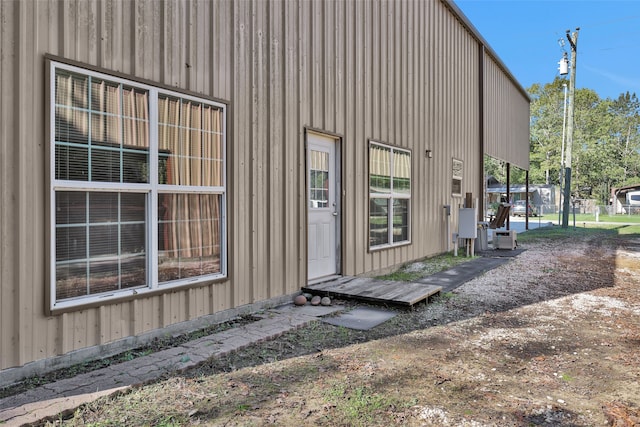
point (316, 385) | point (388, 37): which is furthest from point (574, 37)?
point (316, 385)

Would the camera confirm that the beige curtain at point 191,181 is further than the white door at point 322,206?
No

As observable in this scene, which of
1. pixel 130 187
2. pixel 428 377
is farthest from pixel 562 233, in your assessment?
pixel 130 187

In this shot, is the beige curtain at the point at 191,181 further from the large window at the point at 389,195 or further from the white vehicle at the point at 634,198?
the white vehicle at the point at 634,198

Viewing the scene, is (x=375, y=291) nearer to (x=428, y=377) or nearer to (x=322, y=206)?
(x=322, y=206)

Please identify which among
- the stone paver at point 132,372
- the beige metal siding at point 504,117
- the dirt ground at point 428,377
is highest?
the beige metal siding at point 504,117

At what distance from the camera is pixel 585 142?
133ft

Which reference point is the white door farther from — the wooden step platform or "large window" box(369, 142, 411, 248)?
"large window" box(369, 142, 411, 248)

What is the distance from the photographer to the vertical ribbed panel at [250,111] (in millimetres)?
2684

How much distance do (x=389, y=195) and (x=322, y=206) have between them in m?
1.88

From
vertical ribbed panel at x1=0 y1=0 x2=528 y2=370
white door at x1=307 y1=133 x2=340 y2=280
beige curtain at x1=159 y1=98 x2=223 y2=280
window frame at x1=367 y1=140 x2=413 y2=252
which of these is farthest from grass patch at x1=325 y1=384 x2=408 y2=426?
window frame at x1=367 y1=140 x2=413 y2=252

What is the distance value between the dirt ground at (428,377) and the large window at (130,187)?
959 millimetres

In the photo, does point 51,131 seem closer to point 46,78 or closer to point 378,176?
point 46,78

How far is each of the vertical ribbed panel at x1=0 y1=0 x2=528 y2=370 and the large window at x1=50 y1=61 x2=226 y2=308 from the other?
12 centimetres

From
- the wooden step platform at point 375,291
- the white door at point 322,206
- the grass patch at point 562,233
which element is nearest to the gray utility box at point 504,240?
the grass patch at point 562,233
